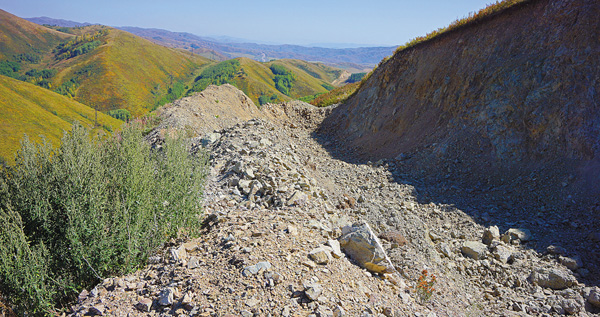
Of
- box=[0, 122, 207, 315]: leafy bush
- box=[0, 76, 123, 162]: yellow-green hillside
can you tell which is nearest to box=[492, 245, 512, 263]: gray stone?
box=[0, 122, 207, 315]: leafy bush

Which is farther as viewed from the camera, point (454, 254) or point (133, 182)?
point (454, 254)

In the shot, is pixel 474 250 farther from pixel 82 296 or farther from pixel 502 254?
pixel 82 296

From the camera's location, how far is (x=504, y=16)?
15570 millimetres

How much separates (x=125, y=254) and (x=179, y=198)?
1.63 m

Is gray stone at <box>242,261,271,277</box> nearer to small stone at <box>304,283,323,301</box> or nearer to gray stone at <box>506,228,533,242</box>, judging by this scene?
small stone at <box>304,283,323,301</box>

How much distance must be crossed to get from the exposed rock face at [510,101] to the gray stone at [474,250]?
4.19 m

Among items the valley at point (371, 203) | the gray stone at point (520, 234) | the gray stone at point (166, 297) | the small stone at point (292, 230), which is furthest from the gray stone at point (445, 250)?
the gray stone at point (166, 297)

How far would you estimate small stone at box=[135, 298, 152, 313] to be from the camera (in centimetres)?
478

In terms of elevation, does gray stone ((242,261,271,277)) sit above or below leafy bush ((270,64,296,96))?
below

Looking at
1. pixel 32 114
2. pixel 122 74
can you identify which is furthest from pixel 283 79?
pixel 32 114

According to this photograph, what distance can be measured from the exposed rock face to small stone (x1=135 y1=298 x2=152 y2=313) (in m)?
12.7

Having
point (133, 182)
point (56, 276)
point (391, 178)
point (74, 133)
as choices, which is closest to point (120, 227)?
point (133, 182)

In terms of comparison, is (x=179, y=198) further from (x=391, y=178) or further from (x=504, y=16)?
(x=504, y=16)

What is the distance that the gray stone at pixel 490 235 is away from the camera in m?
9.34
